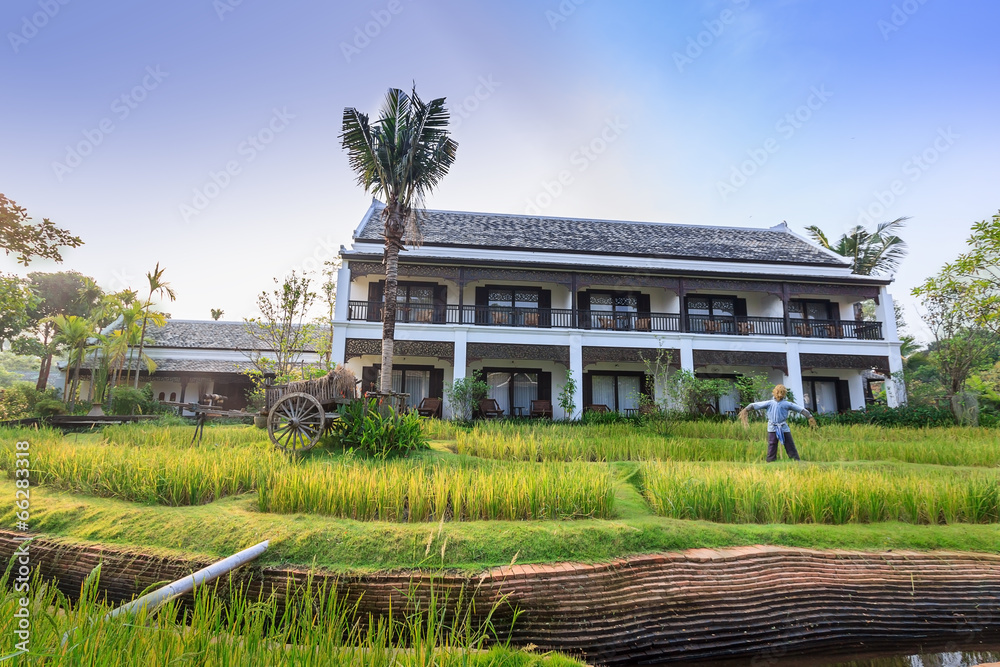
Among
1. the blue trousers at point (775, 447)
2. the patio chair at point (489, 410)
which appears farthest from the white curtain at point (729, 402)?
the blue trousers at point (775, 447)

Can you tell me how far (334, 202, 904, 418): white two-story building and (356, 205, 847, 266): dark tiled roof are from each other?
0.46 ft

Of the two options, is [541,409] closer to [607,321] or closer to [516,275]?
[607,321]

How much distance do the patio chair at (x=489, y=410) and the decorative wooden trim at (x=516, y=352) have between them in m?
1.56

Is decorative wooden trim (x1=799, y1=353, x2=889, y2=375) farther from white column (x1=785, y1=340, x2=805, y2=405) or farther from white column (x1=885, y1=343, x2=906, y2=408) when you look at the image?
white column (x1=785, y1=340, x2=805, y2=405)

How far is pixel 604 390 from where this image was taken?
1892cm

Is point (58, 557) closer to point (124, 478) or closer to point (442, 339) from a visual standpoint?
point (124, 478)

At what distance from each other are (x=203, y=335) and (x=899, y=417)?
30.4 m

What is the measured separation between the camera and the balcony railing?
56.2ft

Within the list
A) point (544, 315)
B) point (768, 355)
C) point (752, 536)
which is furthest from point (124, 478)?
point (768, 355)

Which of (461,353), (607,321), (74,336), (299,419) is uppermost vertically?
(607,321)

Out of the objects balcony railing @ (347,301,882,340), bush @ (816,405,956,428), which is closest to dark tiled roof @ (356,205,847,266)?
balcony railing @ (347,301,882,340)

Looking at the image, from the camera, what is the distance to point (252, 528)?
3.98m

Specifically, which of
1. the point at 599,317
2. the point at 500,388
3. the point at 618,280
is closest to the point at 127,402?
the point at 500,388

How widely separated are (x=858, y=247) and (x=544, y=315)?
20618mm
